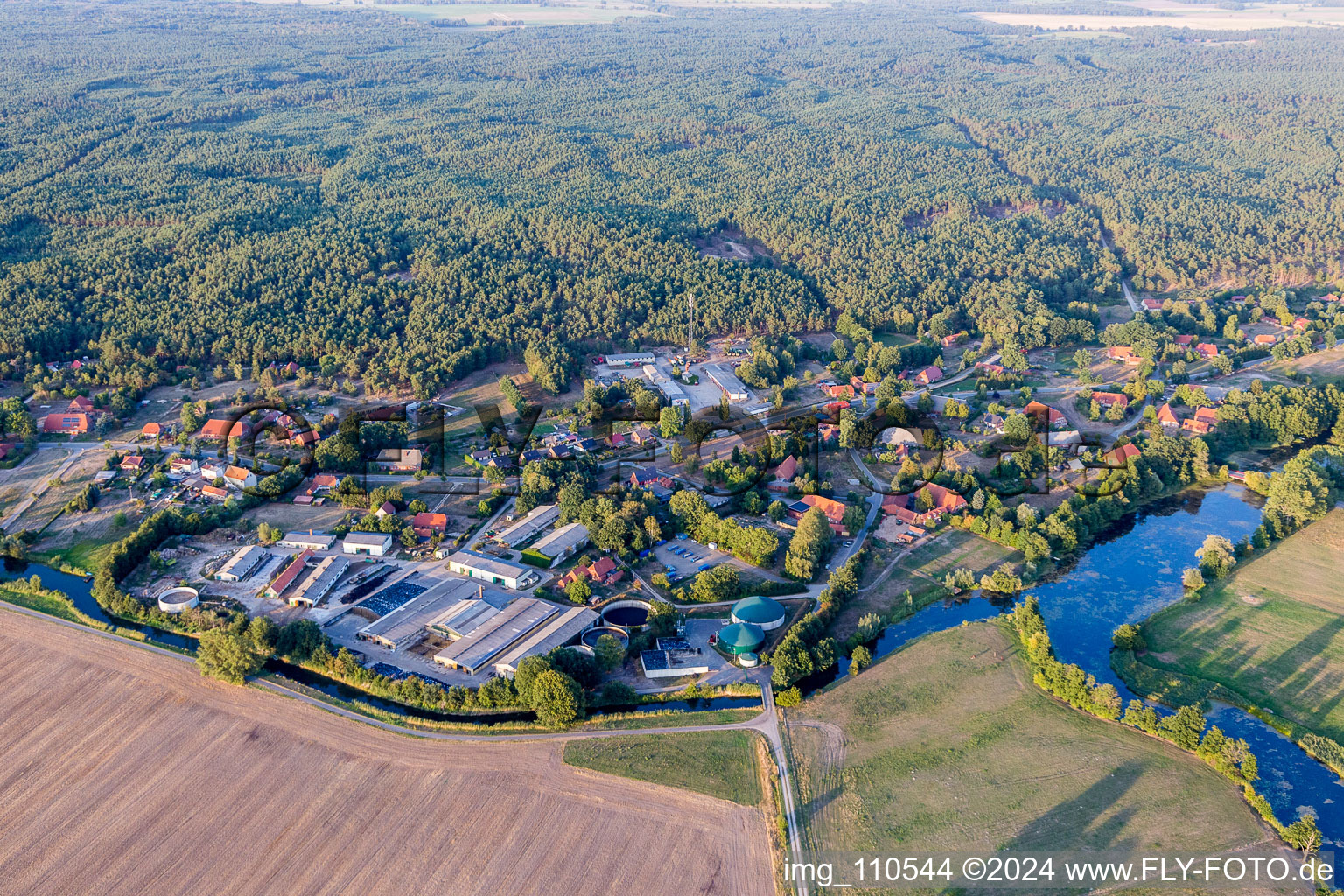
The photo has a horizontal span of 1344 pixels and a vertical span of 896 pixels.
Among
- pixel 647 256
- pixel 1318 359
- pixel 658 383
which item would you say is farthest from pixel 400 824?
pixel 1318 359

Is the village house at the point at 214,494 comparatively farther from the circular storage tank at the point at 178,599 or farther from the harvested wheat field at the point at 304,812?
the harvested wheat field at the point at 304,812

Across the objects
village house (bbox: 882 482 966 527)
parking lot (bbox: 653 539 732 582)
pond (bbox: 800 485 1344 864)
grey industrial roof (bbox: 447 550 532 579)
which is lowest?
pond (bbox: 800 485 1344 864)

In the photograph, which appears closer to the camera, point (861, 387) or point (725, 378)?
point (861, 387)

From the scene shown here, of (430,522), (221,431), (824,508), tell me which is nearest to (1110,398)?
(824,508)

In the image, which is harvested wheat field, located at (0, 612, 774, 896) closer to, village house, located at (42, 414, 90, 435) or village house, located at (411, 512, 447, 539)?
village house, located at (411, 512, 447, 539)

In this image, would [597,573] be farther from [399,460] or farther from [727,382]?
[727,382]

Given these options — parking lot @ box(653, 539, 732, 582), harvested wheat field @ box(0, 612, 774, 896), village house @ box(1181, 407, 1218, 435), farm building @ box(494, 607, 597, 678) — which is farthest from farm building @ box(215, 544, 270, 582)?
village house @ box(1181, 407, 1218, 435)
